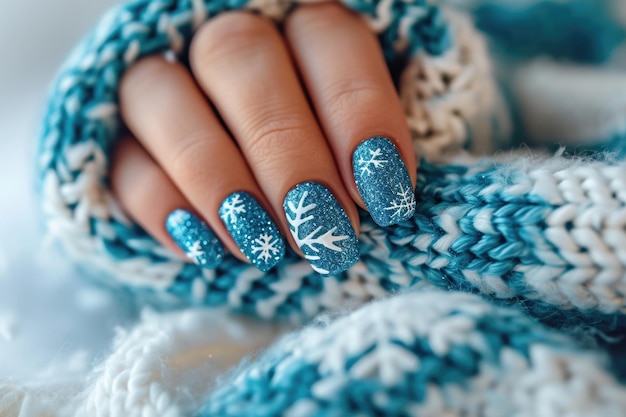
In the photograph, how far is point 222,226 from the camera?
2.32 feet

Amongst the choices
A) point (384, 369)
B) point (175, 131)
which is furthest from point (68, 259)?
point (384, 369)

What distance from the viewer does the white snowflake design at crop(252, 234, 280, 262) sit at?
0.68 m

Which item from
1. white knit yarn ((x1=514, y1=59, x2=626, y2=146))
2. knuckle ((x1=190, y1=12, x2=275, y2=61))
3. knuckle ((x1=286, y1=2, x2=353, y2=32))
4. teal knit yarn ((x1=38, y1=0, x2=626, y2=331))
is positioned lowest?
white knit yarn ((x1=514, y1=59, x2=626, y2=146))

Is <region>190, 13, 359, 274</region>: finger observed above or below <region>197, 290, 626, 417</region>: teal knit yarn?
above

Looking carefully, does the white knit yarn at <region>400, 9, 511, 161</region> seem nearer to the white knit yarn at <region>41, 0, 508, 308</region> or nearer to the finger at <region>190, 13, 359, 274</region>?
the white knit yarn at <region>41, 0, 508, 308</region>

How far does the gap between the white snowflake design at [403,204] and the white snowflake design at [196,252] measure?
24 centimetres

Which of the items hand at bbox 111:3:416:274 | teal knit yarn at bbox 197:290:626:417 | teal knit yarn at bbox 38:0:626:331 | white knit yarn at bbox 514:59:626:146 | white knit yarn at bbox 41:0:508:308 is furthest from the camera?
white knit yarn at bbox 514:59:626:146

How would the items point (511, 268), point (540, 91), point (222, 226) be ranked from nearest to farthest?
point (511, 268)
point (222, 226)
point (540, 91)

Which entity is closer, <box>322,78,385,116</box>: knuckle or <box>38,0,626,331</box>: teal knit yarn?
<box>38,0,626,331</box>: teal knit yarn

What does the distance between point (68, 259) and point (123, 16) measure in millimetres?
360

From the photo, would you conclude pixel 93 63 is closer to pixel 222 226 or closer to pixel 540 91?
pixel 222 226

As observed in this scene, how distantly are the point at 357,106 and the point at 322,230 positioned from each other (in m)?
0.17

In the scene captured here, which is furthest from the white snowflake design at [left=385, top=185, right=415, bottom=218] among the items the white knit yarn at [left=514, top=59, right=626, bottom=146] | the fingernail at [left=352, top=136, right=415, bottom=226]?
the white knit yarn at [left=514, top=59, right=626, bottom=146]

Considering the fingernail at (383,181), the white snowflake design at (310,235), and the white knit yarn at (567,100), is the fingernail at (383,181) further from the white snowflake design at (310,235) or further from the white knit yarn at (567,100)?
the white knit yarn at (567,100)
